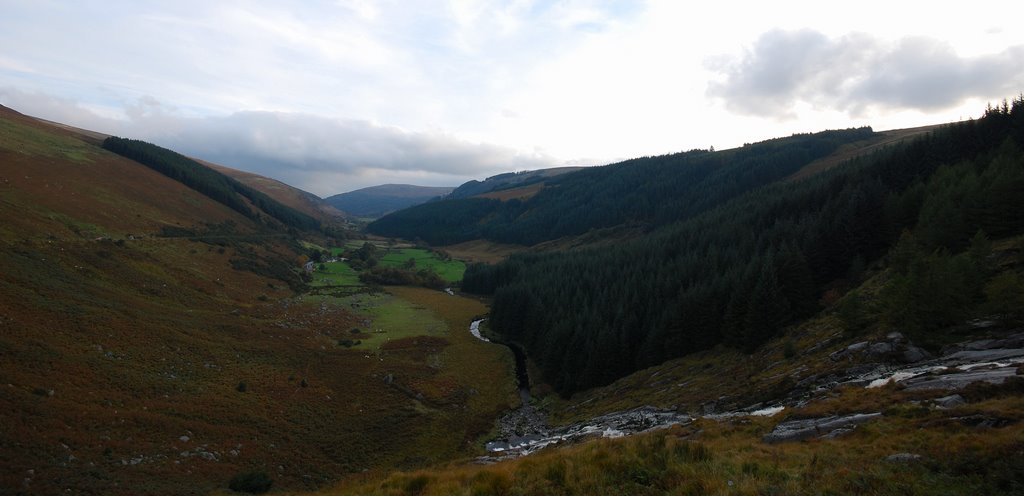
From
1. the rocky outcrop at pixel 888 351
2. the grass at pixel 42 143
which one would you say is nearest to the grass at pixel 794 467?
the rocky outcrop at pixel 888 351

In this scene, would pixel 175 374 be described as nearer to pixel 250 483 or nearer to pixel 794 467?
pixel 250 483

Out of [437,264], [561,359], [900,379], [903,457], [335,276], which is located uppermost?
[903,457]

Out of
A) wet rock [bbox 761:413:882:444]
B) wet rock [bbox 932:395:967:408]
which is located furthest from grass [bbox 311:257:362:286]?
wet rock [bbox 932:395:967:408]

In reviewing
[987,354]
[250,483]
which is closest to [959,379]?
[987,354]

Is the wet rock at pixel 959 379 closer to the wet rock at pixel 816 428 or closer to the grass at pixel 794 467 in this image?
the grass at pixel 794 467

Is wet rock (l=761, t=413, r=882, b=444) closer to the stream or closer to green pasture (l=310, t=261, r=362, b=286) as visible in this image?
the stream

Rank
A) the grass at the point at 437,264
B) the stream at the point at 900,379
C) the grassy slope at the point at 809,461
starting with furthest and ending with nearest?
the grass at the point at 437,264
the stream at the point at 900,379
the grassy slope at the point at 809,461
